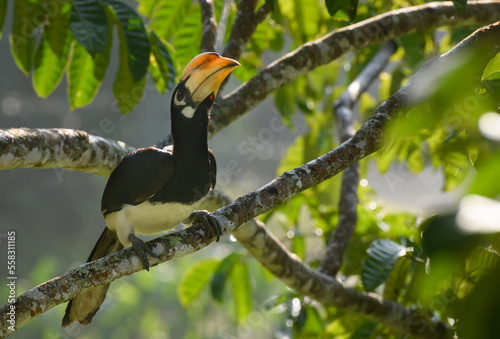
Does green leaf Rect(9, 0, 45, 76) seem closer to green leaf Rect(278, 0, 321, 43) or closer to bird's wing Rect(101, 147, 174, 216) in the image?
bird's wing Rect(101, 147, 174, 216)

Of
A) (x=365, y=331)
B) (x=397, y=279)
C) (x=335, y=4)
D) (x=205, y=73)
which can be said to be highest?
(x=335, y=4)

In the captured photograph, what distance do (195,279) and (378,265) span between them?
2.69 ft

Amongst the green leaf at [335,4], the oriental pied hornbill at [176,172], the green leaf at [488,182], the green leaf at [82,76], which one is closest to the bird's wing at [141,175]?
the oriental pied hornbill at [176,172]

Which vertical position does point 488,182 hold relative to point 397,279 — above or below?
above

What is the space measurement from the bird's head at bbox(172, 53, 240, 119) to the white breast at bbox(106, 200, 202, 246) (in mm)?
224

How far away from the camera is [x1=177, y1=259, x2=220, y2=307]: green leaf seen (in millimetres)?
1990

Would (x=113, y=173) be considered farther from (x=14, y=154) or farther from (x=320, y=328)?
(x=320, y=328)

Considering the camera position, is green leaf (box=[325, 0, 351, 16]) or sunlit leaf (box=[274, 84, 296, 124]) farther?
sunlit leaf (box=[274, 84, 296, 124])

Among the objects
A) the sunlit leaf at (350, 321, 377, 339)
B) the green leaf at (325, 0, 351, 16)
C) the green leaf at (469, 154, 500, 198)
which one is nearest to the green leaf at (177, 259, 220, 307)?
the sunlit leaf at (350, 321, 377, 339)

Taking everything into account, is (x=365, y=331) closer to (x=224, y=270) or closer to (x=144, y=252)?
(x=224, y=270)

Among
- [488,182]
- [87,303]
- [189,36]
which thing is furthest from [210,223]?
[189,36]

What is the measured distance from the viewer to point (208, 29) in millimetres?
1664

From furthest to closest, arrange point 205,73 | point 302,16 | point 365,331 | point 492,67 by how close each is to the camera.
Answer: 1. point 302,16
2. point 365,331
3. point 205,73
4. point 492,67

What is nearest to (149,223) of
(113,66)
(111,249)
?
(111,249)
